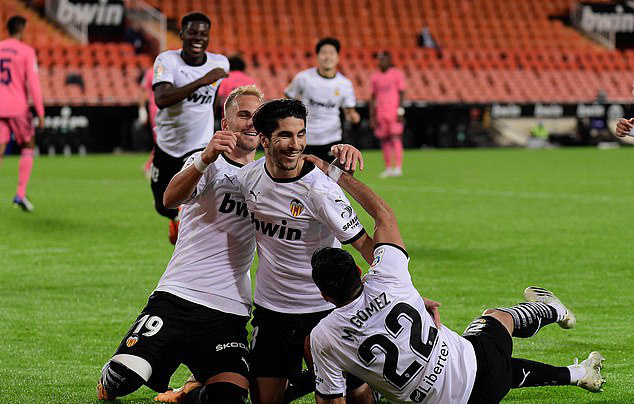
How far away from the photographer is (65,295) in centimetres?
773

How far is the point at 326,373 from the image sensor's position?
166 inches

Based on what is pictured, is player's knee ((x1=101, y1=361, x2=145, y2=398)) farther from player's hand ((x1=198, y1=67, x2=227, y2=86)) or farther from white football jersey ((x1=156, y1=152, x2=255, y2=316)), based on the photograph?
player's hand ((x1=198, y1=67, x2=227, y2=86))

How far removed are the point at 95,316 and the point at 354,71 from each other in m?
24.2

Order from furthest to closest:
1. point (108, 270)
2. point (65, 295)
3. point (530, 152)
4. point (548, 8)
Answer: point (548, 8) → point (530, 152) → point (108, 270) → point (65, 295)

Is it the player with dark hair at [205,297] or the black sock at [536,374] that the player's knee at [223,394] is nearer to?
the player with dark hair at [205,297]

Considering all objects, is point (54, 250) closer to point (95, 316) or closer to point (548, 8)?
point (95, 316)

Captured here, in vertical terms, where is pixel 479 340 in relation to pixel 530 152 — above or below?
above

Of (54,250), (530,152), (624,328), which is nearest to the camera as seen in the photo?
(624,328)

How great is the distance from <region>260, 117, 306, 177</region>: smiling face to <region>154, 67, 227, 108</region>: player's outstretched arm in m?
3.23

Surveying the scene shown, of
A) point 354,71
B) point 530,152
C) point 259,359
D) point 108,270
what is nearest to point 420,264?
point 108,270

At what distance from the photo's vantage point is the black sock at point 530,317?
5000 millimetres

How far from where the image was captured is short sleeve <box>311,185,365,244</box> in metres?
4.68

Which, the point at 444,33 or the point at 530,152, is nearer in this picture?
the point at 530,152

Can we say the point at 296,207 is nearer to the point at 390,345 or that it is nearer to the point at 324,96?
the point at 390,345
